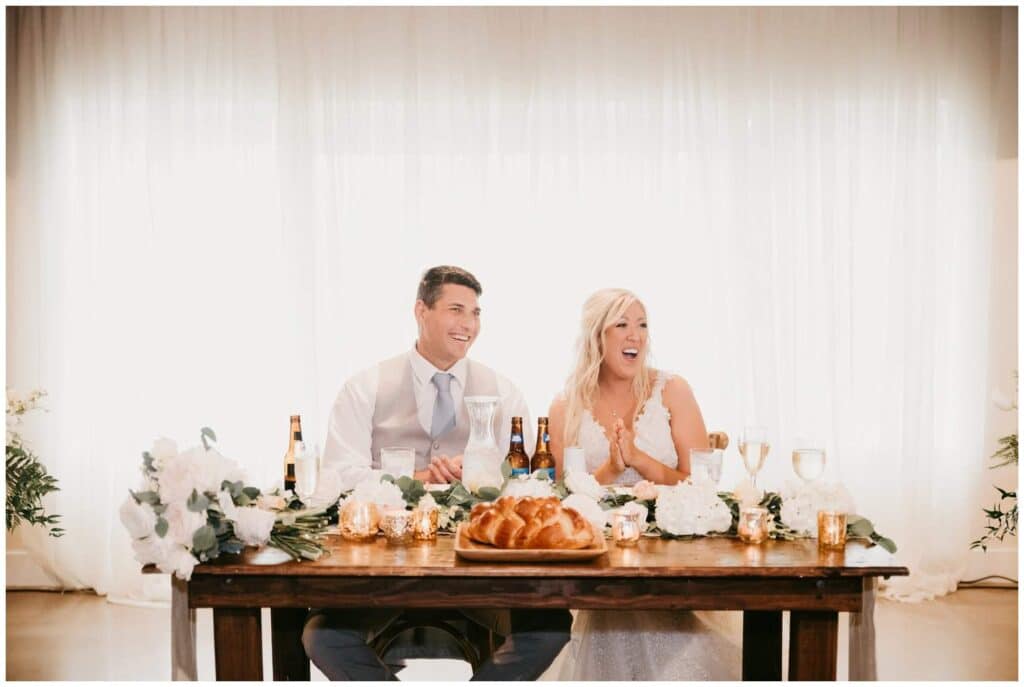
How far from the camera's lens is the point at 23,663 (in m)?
3.69

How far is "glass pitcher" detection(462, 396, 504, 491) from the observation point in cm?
262

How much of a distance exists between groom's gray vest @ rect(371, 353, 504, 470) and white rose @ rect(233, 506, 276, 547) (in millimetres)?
1569

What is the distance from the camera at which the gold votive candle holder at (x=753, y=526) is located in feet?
7.17

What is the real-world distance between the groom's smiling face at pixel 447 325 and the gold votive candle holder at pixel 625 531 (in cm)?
178

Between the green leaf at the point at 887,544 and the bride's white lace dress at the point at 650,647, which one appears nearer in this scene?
the green leaf at the point at 887,544

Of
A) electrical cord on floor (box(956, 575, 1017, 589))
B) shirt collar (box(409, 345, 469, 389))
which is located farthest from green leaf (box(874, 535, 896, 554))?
electrical cord on floor (box(956, 575, 1017, 589))

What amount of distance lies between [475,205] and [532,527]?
2921 millimetres

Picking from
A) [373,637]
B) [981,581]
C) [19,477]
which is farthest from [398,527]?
[981,581]

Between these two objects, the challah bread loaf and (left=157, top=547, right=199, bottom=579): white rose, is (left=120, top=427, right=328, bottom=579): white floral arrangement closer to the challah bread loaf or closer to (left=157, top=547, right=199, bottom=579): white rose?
(left=157, top=547, right=199, bottom=579): white rose

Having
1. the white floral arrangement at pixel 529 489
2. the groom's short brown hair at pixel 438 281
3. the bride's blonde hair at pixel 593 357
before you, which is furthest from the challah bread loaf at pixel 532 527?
the groom's short brown hair at pixel 438 281

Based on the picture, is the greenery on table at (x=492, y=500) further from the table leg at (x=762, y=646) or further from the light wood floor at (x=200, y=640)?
the light wood floor at (x=200, y=640)

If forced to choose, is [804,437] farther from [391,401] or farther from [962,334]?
[391,401]

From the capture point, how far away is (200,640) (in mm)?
3943

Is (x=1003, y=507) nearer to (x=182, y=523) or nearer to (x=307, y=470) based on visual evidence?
(x=307, y=470)
